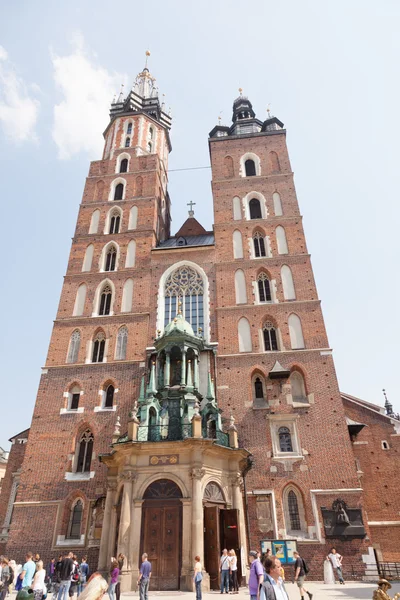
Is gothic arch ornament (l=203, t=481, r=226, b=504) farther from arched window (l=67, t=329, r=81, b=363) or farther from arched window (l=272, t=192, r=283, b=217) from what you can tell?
arched window (l=272, t=192, r=283, b=217)

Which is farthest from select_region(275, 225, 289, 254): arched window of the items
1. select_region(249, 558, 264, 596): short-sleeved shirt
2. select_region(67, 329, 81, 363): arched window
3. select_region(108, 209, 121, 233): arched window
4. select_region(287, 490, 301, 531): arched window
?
select_region(249, 558, 264, 596): short-sleeved shirt

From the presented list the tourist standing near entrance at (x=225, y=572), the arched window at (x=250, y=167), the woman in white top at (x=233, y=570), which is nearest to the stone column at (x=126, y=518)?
the tourist standing near entrance at (x=225, y=572)

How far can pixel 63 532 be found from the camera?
1925 cm

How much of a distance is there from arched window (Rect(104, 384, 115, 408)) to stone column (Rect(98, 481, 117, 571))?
17.3ft

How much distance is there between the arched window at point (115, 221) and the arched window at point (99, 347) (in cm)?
802

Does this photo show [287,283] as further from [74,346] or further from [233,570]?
[233,570]

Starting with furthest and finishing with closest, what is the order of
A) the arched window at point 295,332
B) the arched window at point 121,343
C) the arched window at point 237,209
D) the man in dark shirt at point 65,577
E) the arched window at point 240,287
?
the arched window at point 237,209 → the arched window at point 240,287 → the arched window at point 121,343 → the arched window at point 295,332 → the man in dark shirt at point 65,577

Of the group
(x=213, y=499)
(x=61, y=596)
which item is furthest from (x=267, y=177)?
(x=61, y=596)

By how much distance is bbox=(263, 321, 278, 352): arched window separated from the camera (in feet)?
76.9

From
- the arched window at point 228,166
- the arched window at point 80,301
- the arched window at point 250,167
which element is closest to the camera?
the arched window at point 80,301

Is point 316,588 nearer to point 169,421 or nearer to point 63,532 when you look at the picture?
point 169,421

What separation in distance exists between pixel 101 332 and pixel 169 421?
849 centimetres

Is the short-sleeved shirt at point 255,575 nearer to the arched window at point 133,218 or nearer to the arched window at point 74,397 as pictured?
the arched window at point 74,397

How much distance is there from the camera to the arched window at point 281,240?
2686cm
